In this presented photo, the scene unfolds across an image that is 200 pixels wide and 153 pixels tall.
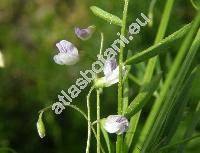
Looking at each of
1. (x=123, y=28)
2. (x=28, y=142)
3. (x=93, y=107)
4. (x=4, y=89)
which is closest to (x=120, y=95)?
(x=123, y=28)

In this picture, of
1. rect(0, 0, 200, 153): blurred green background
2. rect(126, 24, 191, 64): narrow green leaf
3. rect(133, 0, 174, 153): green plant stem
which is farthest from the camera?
rect(0, 0, 200, 153): blurred green background

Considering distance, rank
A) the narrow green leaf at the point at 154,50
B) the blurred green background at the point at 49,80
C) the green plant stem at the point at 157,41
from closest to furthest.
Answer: the narrow green leaf at the point at 154,50, the green plant stem at the point at 157,41, the blurred green background at the point at 49,80

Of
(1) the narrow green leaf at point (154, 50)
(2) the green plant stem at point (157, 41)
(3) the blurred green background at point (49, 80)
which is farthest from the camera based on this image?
(3) the blurred green background at point (49, 80)

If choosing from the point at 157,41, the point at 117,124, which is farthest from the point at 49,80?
the point at 117,124

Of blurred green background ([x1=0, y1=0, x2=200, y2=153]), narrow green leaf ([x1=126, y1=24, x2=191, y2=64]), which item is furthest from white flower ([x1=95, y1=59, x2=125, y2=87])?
blurred green background ([x1=0, y1=0, x2=200, y2=153])

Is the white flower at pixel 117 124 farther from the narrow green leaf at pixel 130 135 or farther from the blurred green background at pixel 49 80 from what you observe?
the blurred green background at pixel 49 80

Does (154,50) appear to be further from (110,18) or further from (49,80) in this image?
(49,80)

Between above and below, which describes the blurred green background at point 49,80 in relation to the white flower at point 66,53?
above

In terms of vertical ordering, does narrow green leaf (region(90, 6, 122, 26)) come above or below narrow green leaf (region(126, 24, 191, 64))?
above

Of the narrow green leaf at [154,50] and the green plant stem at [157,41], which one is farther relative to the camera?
the green plant stem at [157,41]

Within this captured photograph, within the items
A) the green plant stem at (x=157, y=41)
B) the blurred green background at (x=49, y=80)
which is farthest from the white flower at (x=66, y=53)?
the blurred green background at (x=49, y=80)

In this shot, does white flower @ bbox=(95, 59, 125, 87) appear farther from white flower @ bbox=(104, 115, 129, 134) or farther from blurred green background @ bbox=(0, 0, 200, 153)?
blurred green background @ bbox=(0, 0, 200, 153)
